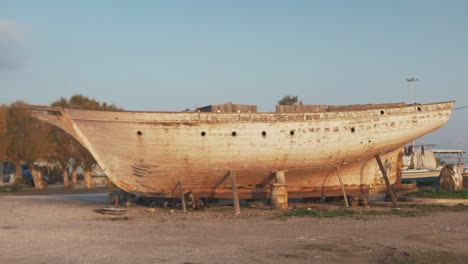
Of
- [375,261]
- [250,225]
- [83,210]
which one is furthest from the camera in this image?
[83,210]

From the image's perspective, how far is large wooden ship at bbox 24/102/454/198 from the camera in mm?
16031

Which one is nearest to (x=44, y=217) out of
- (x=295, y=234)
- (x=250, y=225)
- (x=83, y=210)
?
(x=83, y=210)

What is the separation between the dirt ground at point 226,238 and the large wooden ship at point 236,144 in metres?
1.50

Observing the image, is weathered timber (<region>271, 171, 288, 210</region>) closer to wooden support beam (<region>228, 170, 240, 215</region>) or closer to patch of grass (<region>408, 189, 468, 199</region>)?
wooden support beam (<region>228, 170, 240, 215</region>)

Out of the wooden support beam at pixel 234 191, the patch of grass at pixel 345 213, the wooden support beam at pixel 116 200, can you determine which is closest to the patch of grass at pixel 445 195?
the patch of grass at pixel 345 213

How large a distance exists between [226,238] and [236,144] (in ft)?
19.7

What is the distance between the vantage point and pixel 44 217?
48.2 feet

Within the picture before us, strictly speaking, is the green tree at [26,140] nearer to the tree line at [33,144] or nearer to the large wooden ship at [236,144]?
the tree line at [33,144]

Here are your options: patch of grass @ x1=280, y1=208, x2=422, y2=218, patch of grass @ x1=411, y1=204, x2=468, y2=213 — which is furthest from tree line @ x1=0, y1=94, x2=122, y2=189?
patch of grass @ x1=411, y1=204, x2=468, y2=213

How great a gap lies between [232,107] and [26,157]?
22853 millimetres

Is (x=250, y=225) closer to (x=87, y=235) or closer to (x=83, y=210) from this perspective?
(x=87, y=235)

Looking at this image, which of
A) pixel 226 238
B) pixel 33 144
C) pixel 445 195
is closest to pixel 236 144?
pixel 226 238

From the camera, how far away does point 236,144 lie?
16.3 metres

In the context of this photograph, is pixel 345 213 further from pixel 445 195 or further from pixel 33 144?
pixel 33 144
